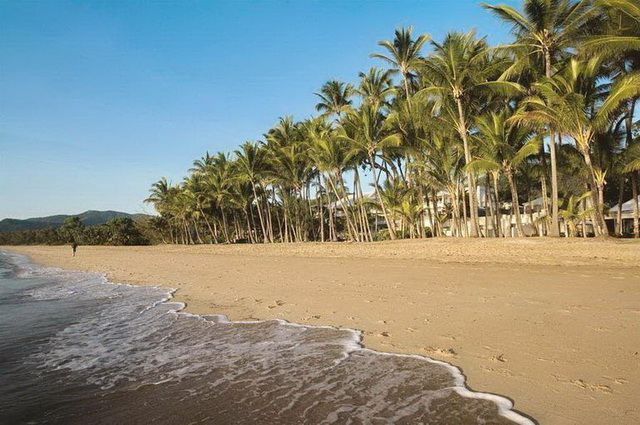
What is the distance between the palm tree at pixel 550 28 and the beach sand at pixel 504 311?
522 centimetres

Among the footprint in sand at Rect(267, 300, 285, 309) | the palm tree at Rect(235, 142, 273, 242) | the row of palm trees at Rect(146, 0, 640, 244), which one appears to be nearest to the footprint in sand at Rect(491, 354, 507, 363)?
the footprint in sand at Rect(267, 300, 285, 309)

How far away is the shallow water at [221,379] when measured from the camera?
354 cm

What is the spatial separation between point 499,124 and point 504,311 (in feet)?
57.5

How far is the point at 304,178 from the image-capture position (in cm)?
3675

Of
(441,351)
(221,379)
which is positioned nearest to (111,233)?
(221,379)

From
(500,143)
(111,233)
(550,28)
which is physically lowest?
(111,233)

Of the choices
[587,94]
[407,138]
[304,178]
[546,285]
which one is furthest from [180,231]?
[546,285]

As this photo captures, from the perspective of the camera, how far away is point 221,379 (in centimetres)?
451

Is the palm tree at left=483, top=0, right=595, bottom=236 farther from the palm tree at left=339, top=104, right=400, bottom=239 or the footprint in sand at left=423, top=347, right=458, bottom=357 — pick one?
the footprint in sand at left=423, top=347, right=458, bottom=357

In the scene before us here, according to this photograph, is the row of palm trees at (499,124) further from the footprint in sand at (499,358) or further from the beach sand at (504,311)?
the footprint in sand at (499,358)

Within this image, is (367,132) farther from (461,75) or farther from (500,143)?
(500,143)

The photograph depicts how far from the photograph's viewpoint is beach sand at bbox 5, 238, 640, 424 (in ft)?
12.0

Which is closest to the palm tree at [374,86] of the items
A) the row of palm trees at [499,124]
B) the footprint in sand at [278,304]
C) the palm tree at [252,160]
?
the row of palm trees at [499,124]

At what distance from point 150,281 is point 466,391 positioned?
1377 cm
